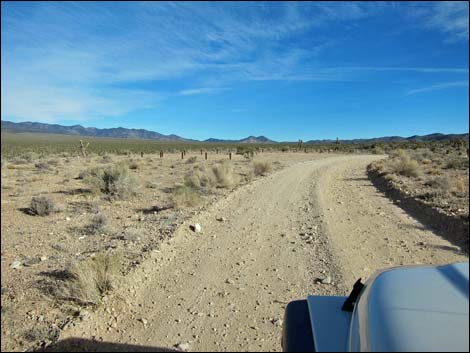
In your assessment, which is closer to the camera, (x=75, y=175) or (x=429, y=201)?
(x=429, y=201)

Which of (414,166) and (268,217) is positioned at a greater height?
(414,166)

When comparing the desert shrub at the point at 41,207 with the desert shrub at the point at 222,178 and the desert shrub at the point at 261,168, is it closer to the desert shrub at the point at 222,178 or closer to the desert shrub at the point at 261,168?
the desert shrub at the point at 222,178

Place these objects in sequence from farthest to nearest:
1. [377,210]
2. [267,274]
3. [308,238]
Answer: [377,210]
[308,238]
[267,274]

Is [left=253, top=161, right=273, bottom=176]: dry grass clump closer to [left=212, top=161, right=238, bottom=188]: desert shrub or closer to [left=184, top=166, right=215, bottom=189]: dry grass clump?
[left=212, top=161, right=238, bottom=188]: desert shrub

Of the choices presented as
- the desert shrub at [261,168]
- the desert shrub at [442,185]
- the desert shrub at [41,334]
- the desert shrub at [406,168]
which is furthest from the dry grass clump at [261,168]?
the desert shrub at [41,334]

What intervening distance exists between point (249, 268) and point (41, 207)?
20.3 ft

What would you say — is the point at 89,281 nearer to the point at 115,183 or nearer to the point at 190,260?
the point at 190,260

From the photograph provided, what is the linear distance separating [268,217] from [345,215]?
2009mm

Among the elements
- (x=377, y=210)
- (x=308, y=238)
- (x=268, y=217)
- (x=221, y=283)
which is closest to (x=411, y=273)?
(x=221, y=283)

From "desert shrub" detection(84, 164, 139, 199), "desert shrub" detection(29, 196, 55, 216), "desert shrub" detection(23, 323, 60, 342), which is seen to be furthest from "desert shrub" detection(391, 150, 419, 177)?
"desert shrub" detection(23, 323, 60, 342)

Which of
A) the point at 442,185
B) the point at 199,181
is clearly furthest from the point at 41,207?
the point at 442,185

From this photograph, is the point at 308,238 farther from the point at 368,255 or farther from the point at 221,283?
the point at 221,283

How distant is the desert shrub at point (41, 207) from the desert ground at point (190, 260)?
16cm

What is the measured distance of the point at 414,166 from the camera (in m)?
18.2
